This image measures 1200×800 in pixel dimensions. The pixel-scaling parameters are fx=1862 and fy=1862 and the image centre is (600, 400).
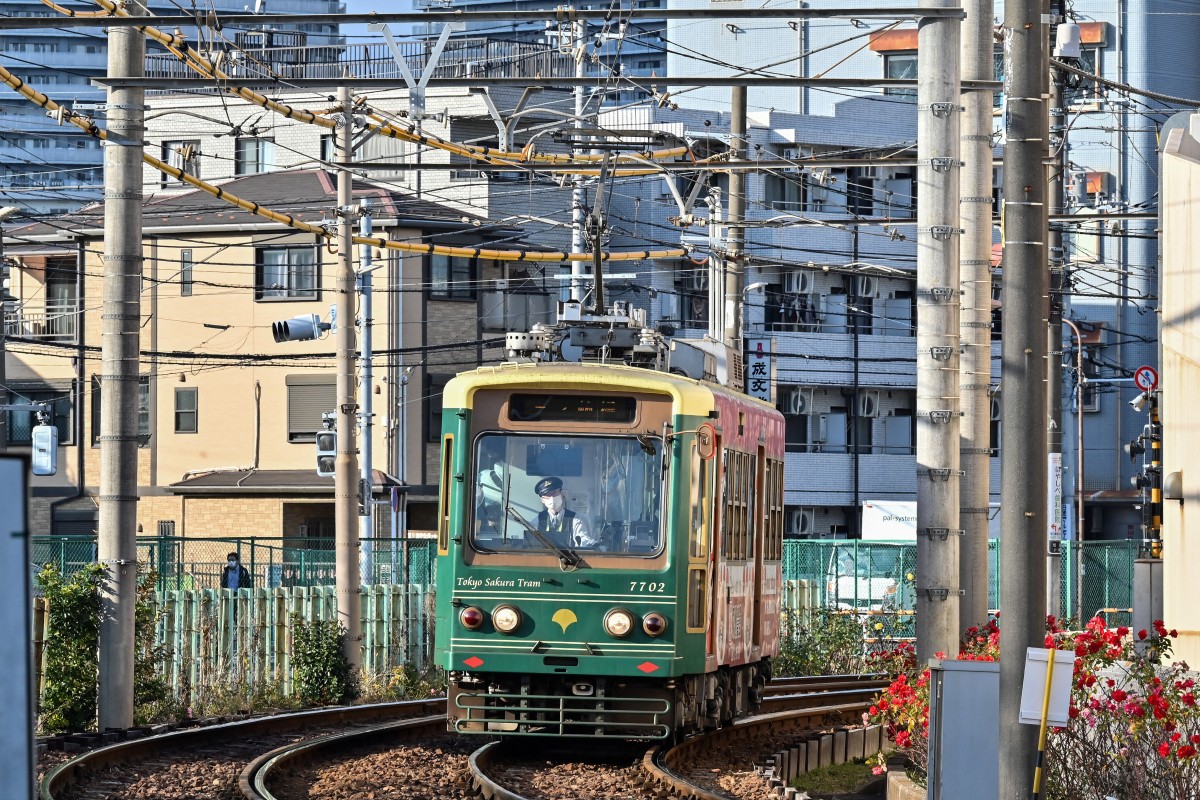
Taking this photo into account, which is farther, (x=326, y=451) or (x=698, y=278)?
(x=698, y=278)

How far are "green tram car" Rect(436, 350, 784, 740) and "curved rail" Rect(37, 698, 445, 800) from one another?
2.48m

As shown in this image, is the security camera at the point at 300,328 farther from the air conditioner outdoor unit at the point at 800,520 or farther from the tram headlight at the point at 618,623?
the air conditioner outdoor unit at the point at 800,520

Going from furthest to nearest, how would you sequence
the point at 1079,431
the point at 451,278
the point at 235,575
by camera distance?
the point at 1079,431 < the point at 451,278 < the point at 235,575

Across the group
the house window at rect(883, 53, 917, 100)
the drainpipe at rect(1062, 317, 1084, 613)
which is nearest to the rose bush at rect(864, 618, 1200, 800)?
the drainpipe at rect(1062, 317, 1084, 613)

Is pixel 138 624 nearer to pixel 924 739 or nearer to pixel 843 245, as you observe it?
pixel 924 739

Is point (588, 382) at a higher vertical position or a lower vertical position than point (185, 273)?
lower

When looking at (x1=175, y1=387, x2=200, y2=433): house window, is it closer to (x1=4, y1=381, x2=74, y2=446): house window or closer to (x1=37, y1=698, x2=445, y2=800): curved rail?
(x1=4, y1=381, x2=74, y2=446): house window

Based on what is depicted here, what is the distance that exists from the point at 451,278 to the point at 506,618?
31.7 m

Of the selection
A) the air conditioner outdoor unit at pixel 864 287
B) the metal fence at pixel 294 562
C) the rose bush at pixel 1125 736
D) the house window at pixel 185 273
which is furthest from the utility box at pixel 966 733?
the air conditioner outdoor unit at pixel 864 287

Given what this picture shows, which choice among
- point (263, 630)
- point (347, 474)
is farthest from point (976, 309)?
point (263, 630)

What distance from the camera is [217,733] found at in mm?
15609

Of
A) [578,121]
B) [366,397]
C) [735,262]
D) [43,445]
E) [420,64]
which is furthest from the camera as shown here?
[420,64]

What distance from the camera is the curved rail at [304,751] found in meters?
12.3

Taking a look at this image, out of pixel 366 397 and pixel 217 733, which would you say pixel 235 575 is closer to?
pixel 217 733
